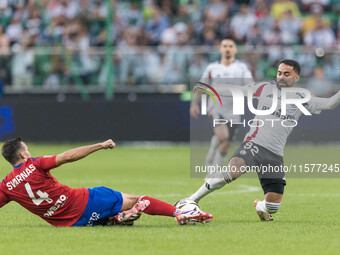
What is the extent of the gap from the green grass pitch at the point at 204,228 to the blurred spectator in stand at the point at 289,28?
7.66 m

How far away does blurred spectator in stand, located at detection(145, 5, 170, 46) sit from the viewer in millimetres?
22844

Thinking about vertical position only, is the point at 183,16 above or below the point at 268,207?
above

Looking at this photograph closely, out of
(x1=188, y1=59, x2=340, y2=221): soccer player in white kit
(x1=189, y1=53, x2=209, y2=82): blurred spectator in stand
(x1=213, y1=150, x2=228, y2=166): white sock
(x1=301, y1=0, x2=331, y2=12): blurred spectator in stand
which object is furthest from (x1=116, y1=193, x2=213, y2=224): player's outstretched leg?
(x1=301, y1=0, x2=331, y2=12): blurred spectator in stand

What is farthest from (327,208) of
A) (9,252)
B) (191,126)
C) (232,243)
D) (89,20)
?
(89,20)

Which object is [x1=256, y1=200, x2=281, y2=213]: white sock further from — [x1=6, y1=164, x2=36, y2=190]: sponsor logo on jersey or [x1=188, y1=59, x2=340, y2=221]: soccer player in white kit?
[x1=6, y1=164, x2=36, y2=190]: sponsor logo on jersey

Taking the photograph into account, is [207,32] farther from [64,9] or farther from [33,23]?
[33,23]

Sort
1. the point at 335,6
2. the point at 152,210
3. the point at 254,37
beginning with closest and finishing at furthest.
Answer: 1. the point at 152,210
2. the point at 254,37
3. the point at 335,6

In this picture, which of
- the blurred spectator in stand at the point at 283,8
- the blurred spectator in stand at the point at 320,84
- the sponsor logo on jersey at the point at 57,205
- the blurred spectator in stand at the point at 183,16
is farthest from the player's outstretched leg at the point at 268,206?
the blurred spectator in stand at the point at 183,16

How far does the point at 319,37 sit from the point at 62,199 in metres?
15.0

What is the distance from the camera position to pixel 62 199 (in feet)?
26.0

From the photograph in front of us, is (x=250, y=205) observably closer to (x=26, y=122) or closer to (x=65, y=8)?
(x=26, y=122)

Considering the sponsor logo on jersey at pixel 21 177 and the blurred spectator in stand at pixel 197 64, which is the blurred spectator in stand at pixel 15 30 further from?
the sponsor logo on jersey at pixel 21 177

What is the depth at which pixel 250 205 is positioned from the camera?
1061 cm

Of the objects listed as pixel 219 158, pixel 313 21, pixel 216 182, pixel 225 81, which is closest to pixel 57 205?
pixel 216 182
